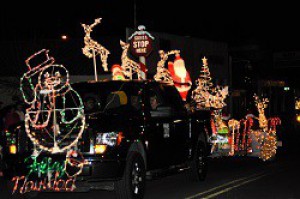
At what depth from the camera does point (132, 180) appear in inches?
377

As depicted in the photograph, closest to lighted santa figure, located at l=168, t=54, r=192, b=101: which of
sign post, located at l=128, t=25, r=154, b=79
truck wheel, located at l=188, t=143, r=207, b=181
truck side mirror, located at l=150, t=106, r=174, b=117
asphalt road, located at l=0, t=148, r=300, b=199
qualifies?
sign post, located at l=128, t=25, r=154, b=79

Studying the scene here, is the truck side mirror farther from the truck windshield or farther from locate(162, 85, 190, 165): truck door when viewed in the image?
locate(162, 85, 190, 165): truck door

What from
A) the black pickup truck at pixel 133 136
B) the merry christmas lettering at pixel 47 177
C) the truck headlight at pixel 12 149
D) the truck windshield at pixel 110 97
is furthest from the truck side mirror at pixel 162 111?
the truck headlight at pixel 12 149

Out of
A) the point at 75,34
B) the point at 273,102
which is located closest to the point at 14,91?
the point at 75,34

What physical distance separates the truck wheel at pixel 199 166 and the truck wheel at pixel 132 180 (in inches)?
111

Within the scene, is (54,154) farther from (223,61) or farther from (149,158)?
(223,61)

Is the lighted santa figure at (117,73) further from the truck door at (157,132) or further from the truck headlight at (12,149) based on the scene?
the truck headlight at (12,149)

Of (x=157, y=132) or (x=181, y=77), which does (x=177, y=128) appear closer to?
(x=157, y=132)

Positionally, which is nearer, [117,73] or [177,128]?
[177,128]

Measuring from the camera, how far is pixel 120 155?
30.1ft

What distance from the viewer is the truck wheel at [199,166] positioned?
1259 centimetres

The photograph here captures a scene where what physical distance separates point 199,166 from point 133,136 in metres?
3.54

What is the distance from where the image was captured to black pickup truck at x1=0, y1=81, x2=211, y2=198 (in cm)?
903

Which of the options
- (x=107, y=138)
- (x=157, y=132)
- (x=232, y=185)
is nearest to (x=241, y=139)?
(x=232, y=185)
